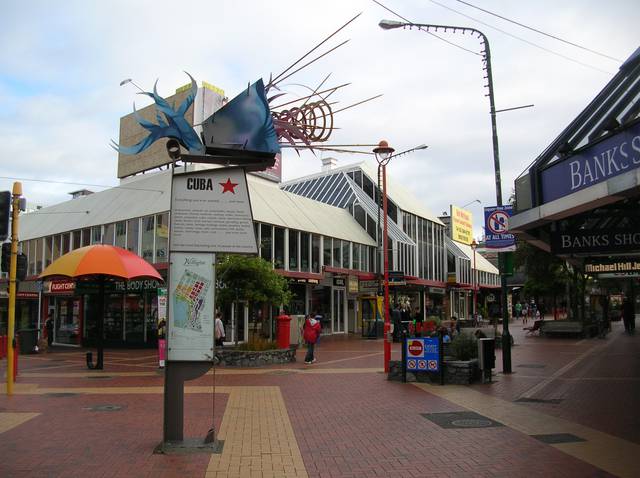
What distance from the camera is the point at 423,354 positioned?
43.4 feet

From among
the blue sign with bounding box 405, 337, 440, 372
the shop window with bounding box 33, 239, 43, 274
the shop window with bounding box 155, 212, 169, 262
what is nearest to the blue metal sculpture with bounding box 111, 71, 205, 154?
the blue sign with bounding box 405, 337, 440, 372

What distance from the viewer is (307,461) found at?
6.89m

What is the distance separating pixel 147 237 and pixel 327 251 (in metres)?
10.4

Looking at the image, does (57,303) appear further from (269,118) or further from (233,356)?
(269,118)

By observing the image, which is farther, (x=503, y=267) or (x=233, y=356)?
(x=233, y=356)

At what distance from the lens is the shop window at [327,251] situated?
32.5 meters

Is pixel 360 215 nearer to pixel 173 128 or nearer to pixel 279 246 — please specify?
pixel 279 246

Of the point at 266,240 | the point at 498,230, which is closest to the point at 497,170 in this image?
the point at 498,230

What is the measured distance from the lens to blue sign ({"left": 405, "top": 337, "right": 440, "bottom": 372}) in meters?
13.1

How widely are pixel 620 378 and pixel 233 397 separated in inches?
363

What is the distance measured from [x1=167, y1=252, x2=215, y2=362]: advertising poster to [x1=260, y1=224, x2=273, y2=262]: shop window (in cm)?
1975

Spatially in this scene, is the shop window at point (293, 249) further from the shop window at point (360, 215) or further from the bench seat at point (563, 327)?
the bench seat at point (563, 327)

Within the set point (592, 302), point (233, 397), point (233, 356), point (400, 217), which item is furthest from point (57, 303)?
point (592, 302)

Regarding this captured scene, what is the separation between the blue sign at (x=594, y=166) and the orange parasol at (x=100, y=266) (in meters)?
12.2
